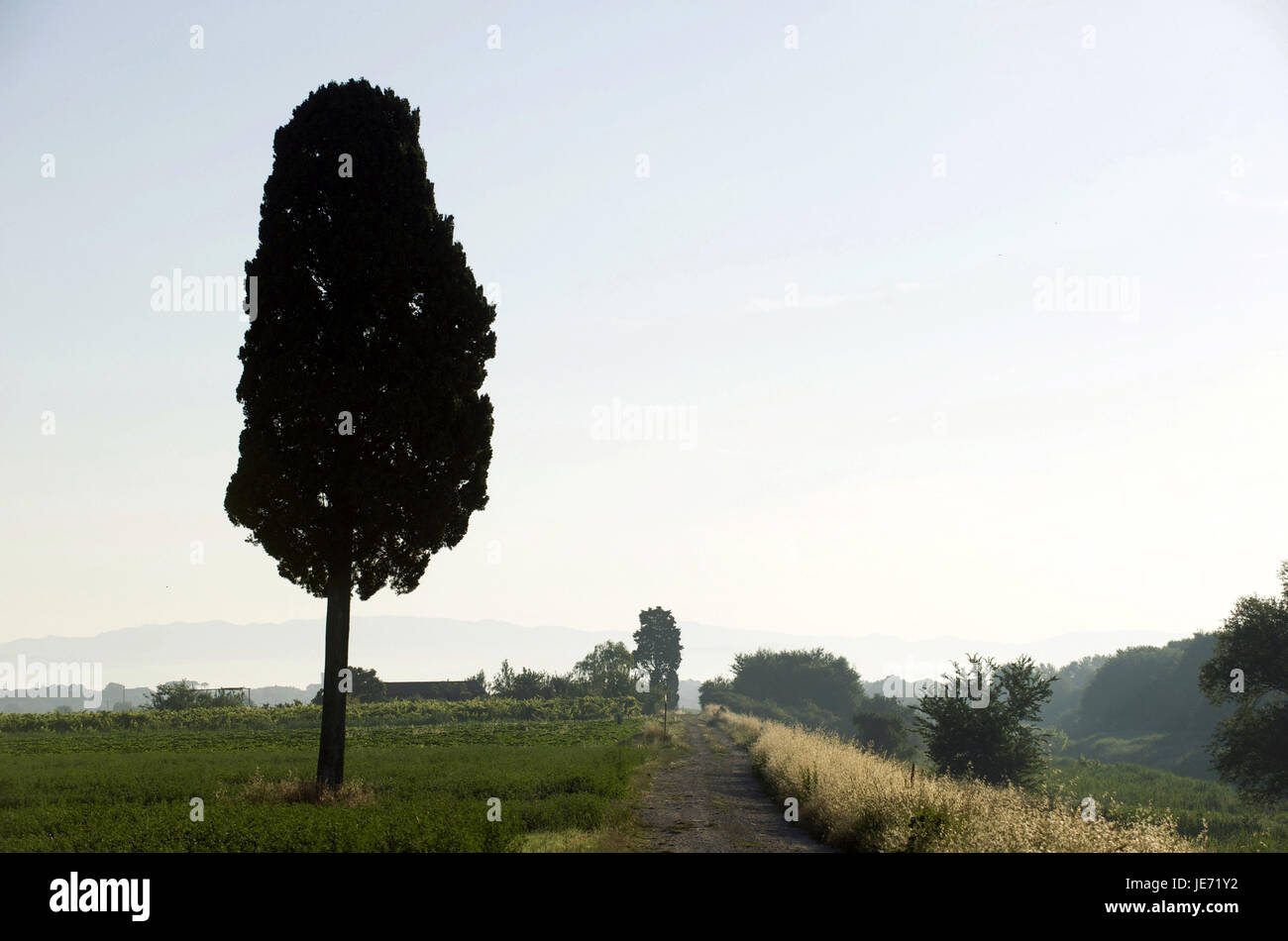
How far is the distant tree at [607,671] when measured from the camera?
390ft

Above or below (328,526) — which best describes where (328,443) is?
above

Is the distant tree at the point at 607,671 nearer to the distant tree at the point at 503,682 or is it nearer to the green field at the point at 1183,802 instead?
the distant tree at the point at 503,682

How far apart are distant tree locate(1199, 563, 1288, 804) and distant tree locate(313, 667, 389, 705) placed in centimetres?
8596

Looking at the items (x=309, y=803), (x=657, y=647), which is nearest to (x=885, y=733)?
(x=657, y=647)

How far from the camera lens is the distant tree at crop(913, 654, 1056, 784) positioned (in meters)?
37.2

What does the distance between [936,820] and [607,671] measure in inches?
4426

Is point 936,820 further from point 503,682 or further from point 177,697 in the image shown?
point 503,682

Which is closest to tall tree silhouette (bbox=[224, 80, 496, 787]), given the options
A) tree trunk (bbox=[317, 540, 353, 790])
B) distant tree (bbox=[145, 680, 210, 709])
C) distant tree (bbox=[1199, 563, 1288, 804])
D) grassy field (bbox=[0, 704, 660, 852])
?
tree trunk (bbox=[317, 540, 353, 790])

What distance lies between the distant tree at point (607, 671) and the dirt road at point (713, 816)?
288ft

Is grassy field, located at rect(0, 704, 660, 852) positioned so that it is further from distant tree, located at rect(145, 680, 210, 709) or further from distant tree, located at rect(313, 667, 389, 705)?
distant tree, located at rect(313, 667, 389, 705)

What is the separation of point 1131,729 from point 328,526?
119m

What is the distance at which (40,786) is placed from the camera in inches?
919
